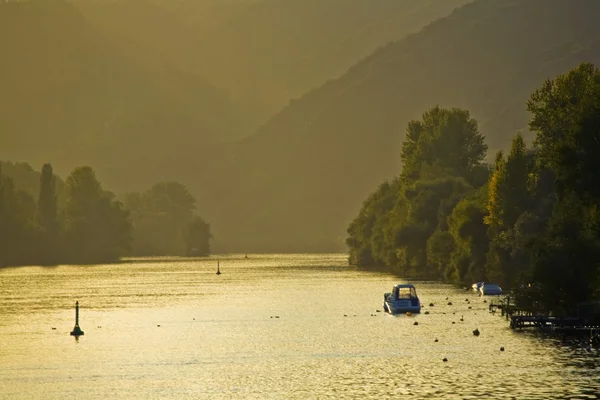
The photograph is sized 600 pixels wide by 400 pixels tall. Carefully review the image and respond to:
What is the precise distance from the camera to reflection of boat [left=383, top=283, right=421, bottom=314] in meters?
156

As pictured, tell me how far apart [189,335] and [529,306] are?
35.3 metres

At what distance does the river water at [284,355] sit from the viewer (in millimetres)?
92375

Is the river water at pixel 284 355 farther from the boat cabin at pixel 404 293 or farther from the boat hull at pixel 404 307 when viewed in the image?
the boat cabin at pixel 404 293

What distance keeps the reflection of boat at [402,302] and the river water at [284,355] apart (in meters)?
1.94

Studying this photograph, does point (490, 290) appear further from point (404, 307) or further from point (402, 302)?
point (404, 307)

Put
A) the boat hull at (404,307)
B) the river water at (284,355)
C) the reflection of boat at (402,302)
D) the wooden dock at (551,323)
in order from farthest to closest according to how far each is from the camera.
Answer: the reflection of boat at (402,302) → the boat hull at (404,307) → the wooden dock at (551,323) → the river water at (284,355)

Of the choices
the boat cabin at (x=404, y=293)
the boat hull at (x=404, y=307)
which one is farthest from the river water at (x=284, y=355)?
the boat cabin at (x=404, y=293)

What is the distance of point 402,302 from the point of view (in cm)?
15638

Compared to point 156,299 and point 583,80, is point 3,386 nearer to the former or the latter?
point 156,299

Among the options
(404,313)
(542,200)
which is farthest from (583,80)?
(404,313)

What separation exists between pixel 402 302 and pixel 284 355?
44774mm

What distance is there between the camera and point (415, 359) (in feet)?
356

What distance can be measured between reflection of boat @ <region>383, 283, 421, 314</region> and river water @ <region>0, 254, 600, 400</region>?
1937mm

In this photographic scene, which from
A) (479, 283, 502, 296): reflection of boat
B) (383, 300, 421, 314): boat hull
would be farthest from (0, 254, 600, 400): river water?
(479, 283, 502, 296): reflection of boat
